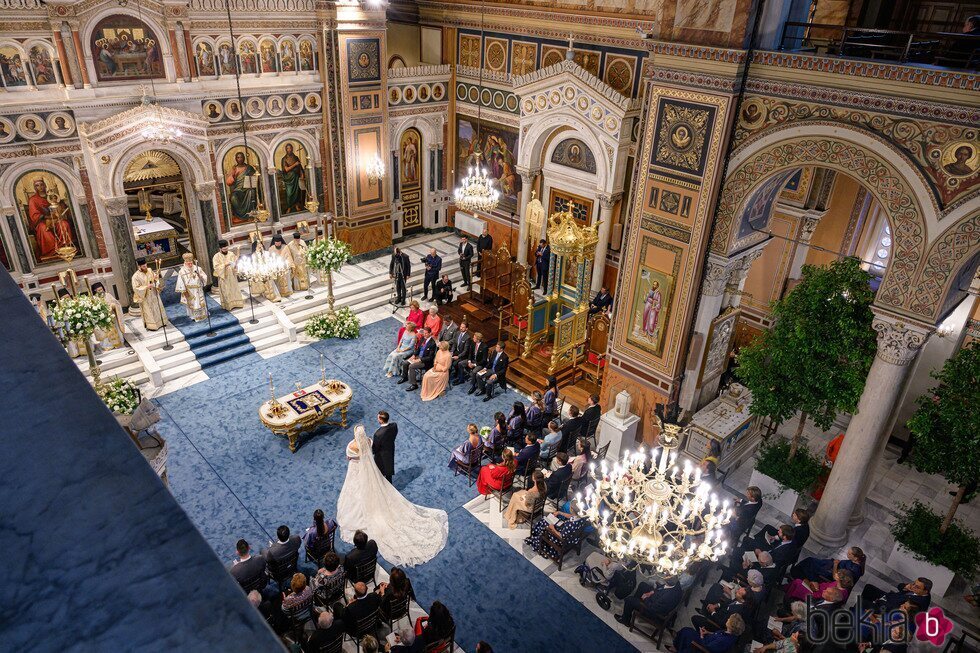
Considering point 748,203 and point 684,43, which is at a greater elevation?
point 684,43

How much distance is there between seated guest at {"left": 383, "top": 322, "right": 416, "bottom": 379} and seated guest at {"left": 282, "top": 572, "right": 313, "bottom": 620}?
7.03 m

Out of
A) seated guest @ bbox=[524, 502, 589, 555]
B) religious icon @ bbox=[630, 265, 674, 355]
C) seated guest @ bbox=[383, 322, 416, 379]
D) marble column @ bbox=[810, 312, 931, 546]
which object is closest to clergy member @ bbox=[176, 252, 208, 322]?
seated guest @ bbox=[383, 322, 416, 379]

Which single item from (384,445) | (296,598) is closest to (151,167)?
(384,445)

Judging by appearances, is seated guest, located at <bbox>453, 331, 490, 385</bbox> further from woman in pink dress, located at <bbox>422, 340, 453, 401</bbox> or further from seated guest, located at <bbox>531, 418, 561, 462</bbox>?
seated guest, located at <bbox>531, 418, 561, 462</bbox>

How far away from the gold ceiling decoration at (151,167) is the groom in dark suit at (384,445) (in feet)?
37.4

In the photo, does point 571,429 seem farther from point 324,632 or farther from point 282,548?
point 324,632

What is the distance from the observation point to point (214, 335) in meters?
15.8

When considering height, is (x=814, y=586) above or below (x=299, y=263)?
below

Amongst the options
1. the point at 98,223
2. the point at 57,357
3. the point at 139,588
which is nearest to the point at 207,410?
the point at 98,223

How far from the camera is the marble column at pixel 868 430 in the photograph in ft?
31.4

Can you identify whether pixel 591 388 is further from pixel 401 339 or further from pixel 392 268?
pixel 392 268

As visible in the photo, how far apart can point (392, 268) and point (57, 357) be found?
52.8 feet

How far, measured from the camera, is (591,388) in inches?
581

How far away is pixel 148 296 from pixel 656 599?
12.8 metres
